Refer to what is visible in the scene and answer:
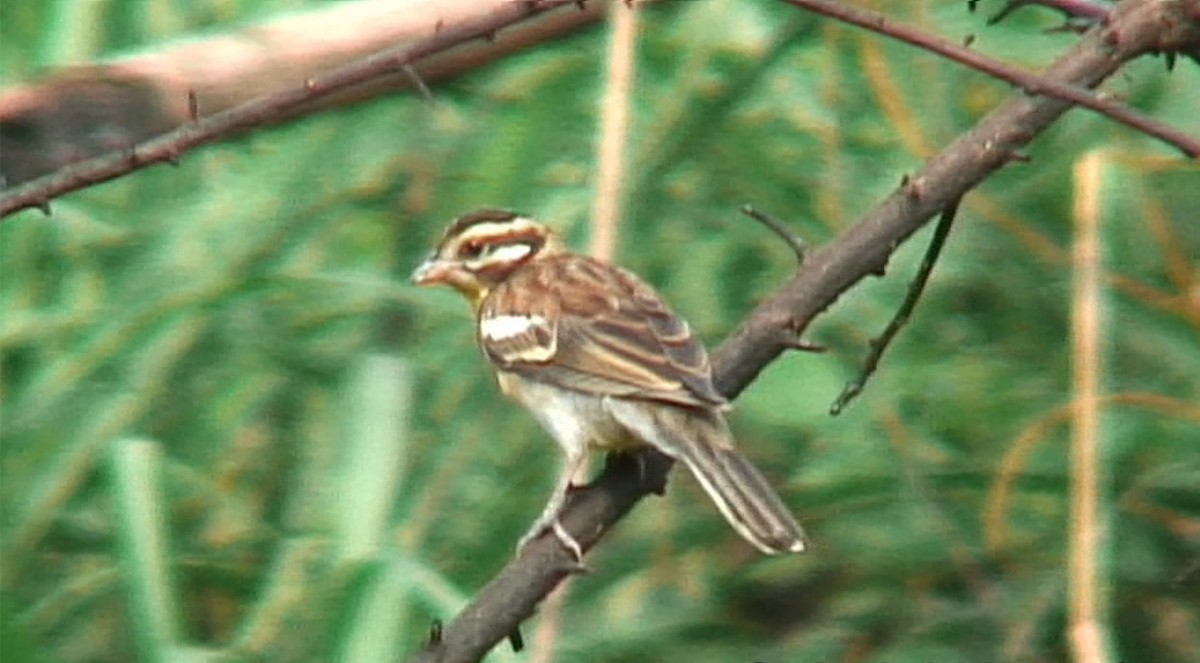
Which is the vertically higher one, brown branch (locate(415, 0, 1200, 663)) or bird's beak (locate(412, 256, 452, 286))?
brown branch (locate(415, 0, 1200, 663))

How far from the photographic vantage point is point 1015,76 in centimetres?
206

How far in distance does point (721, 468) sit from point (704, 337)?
77cm

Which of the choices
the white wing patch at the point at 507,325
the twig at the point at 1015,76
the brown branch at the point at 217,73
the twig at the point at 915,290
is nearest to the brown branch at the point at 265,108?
A: the twig at the point at 1015,76

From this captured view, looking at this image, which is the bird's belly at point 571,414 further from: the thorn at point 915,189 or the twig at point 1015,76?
the twig at point 1015,76

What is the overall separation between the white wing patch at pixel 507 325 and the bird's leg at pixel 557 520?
0.93 ft

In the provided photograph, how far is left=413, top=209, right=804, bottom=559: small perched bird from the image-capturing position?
2.70 meters

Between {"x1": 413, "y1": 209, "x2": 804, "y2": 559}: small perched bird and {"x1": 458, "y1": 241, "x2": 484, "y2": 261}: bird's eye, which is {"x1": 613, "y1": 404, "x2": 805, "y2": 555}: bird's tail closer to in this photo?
{"x1": 413, "y1": 209, "x2": 804, "y2": 559}: small perched bird

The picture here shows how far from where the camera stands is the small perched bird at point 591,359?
2.70m

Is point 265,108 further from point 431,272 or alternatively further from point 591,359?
point 431,272

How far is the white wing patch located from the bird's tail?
0.26 metres

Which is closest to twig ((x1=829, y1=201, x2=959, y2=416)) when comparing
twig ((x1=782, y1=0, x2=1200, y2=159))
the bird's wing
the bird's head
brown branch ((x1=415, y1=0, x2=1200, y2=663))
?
brown branch ((x1=415, y1=0, x2=1200, y2=663))

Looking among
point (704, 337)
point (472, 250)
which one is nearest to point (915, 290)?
point (472, 250)

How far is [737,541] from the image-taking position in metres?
3.55

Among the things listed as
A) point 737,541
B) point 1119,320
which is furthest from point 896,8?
point 737,541
